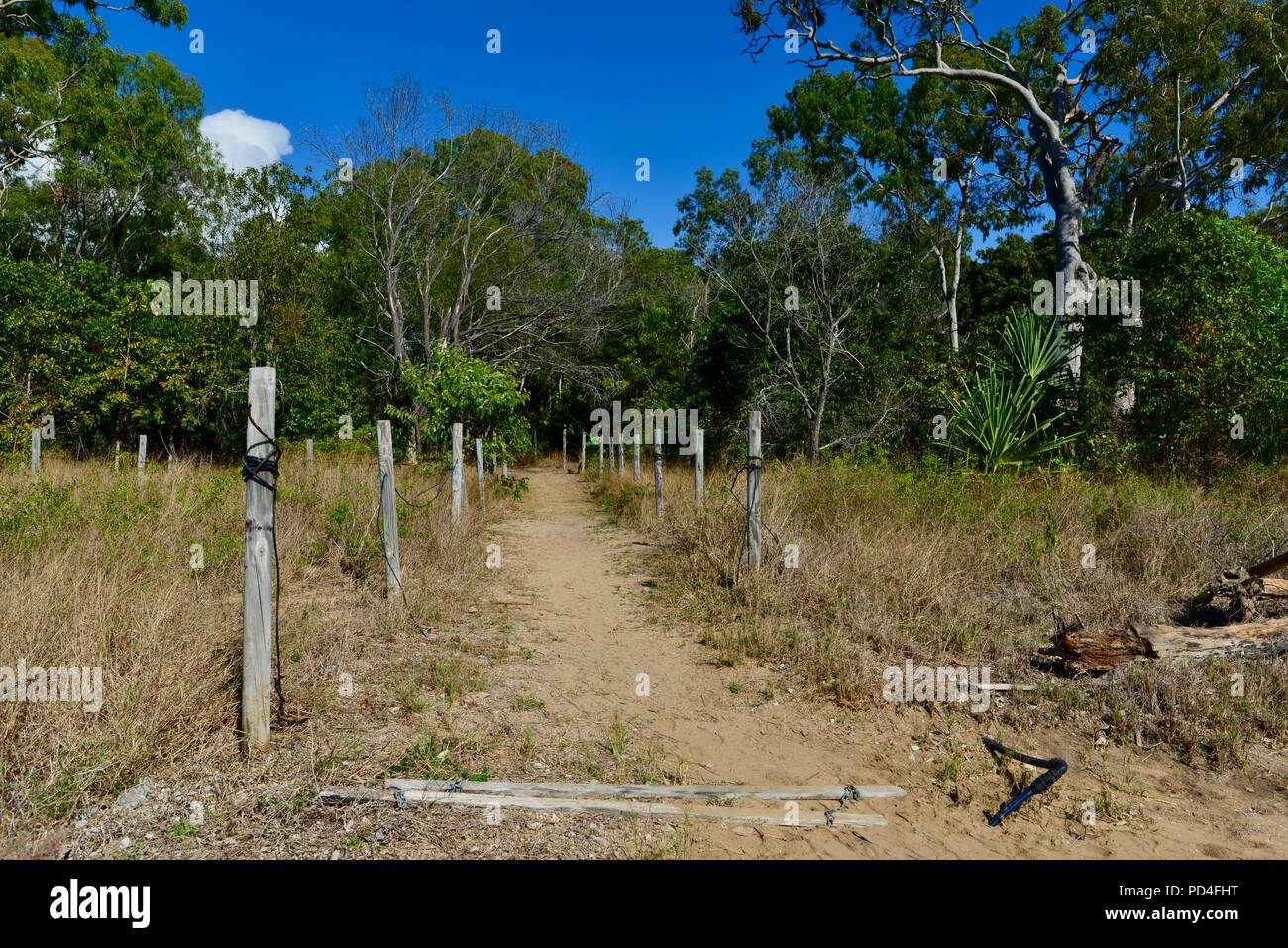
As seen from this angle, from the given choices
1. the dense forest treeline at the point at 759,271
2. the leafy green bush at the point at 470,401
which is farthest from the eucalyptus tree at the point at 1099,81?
the leafy green bush at the point at 470,401

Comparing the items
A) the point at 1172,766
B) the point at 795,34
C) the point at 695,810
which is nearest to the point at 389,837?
the point at 695,810

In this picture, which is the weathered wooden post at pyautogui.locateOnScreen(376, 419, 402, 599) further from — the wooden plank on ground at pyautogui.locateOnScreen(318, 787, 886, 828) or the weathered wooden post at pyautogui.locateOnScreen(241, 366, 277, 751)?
the wooden plank on ground at pyautogui.locateOnScreen(318, 787, 886, 828)

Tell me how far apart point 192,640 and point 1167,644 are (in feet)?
20.1

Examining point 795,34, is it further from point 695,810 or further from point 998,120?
point 695,810

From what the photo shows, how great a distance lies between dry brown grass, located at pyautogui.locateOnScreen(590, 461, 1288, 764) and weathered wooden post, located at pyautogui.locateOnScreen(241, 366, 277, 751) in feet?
10.5

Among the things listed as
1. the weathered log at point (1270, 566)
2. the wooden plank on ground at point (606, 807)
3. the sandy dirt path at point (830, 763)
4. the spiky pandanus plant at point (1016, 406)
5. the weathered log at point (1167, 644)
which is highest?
the spiky pandanus plant at point (1016, 406)

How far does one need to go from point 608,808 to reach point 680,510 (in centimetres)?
721

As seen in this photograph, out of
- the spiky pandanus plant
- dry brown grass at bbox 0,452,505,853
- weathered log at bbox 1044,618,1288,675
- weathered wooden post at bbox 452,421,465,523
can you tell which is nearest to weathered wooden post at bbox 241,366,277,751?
dry brown grass at bbox 0,452,505,853

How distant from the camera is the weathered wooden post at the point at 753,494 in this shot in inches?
283

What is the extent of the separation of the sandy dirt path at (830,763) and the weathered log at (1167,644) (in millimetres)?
912

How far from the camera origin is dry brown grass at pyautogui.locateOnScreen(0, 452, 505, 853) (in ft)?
10.8

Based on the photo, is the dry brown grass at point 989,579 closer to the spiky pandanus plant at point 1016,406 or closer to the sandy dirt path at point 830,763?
the sandy dirt path at point 830,763

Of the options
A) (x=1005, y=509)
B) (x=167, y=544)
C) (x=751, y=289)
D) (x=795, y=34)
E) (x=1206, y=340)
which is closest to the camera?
(x=167, y=544)

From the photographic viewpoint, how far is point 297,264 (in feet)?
62.1
